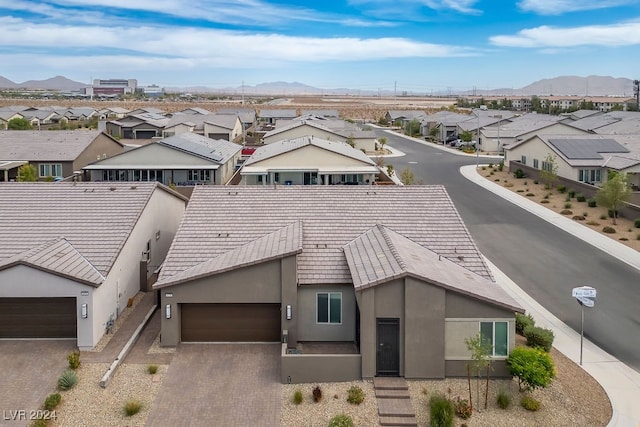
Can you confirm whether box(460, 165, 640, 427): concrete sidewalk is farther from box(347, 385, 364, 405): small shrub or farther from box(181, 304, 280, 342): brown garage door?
box(181, 304, 280, 342): brown garage door

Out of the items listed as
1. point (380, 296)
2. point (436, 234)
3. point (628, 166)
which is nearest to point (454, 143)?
point (628, 166)

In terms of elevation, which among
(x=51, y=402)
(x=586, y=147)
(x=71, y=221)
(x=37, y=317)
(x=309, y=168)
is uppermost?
(x=586, y=147)

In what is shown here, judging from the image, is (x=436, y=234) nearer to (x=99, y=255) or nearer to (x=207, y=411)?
(x=207, y=411)

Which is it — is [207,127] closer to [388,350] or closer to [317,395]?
[388,350]

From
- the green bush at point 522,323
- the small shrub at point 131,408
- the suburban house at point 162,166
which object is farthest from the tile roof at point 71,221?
the suburban house at point 162,166

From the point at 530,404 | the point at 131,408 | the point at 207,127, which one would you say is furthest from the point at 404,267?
the point at 207,127

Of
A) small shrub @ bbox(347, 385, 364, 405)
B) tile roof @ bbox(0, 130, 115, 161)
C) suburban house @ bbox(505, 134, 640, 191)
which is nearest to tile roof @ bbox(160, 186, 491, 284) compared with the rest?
small shrub @ bbox(347, 385, 364, 405)
